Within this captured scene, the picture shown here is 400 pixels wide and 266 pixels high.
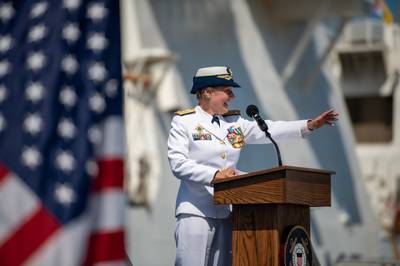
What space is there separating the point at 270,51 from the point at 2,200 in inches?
257

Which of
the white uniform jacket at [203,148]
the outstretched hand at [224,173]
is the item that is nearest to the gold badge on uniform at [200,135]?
the white uniform jacket at [203,148]

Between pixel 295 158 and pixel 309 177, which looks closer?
pixel 309 177

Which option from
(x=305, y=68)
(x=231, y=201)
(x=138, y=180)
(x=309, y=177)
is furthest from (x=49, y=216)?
(x=138, y=180)

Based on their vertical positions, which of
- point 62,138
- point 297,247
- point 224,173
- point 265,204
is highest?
point 62,138

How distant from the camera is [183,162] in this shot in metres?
3.24

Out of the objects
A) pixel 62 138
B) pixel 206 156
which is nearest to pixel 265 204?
pixel 206 156

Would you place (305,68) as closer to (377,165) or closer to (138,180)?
(138,180)

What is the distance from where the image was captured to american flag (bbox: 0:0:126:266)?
7.51 feet

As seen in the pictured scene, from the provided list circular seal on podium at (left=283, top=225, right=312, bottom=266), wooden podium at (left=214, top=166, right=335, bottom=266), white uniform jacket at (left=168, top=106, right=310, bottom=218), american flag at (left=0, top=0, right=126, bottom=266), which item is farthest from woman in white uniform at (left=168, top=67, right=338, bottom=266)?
american flag at (left=0, top=0, right=126, bottom=266)

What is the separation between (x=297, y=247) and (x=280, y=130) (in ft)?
1.62

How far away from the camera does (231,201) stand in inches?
123

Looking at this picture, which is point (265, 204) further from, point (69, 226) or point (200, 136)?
point (69, 226)

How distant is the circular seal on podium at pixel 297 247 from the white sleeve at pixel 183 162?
0.36 m

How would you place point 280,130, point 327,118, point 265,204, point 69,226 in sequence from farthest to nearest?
point 280,130 < point 327,118 < point 265,204 < point 69,226
